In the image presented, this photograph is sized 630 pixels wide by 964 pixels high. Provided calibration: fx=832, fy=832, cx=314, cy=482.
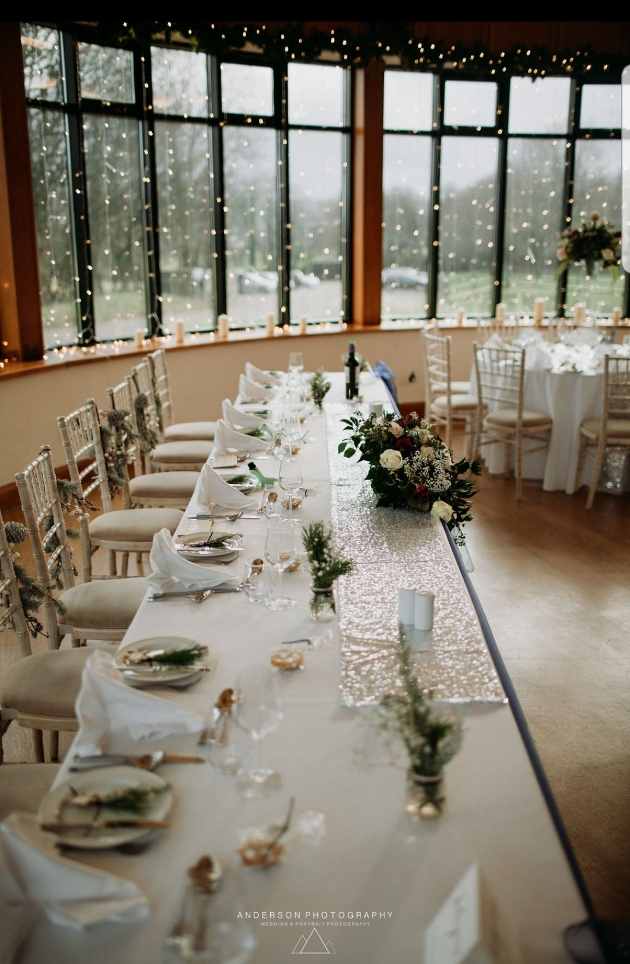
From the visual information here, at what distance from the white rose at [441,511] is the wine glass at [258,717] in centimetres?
134

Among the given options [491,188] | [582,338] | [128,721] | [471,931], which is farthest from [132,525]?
[491,188]

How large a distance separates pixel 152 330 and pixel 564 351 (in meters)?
3.51

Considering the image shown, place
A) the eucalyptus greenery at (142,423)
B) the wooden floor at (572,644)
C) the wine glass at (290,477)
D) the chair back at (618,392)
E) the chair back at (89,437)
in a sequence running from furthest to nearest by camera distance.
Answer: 1. the chair back at (618,392)
2. the eucalyptus greenery at (142,423)
3. the chair back at (89,437)
4. the wine glass at (290,477)
5. the wooden floor at (572,644)

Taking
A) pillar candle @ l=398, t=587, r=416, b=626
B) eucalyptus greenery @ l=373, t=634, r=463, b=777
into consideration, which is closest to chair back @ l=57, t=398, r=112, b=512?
pillar candle @ l=398, t=587, r=416, b=626

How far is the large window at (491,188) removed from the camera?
27.9 feet

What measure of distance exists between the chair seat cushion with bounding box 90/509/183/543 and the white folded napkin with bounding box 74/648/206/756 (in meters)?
2.01

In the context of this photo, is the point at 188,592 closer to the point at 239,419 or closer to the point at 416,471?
the point at 416,471

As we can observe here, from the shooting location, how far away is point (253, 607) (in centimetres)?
224

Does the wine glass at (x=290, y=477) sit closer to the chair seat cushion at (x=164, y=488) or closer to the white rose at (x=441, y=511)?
the white rose at (x=441, y=511)

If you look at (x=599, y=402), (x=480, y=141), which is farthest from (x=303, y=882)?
(x=480, y=141)

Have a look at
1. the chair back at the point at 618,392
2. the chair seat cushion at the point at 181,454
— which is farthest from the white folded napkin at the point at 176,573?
the chair back at the point at 618,392

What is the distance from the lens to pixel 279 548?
7.33 feet

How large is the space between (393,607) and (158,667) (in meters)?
0.65

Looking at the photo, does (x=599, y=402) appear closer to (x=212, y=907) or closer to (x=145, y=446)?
(x=145, y=446)
